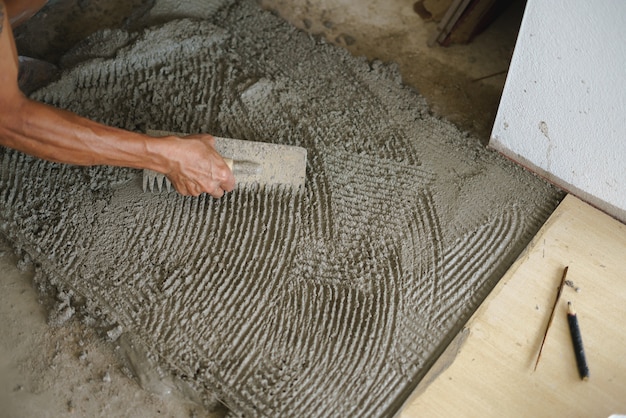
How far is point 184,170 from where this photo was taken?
1.87 meters

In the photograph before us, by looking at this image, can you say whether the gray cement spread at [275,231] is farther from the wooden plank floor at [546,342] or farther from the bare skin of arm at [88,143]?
the bare skin of arm at [88,143]

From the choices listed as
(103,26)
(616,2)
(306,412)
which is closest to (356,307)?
(306,412)

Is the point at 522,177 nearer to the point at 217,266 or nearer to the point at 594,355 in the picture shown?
the point at 594,355

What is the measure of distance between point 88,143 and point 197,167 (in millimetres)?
334

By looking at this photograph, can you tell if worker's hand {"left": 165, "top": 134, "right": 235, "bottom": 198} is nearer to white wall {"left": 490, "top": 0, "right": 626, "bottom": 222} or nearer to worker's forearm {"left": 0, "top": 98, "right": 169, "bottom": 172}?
worker's forearm {"left": 0, "top": 98, "right": 169, "bottom": 172}

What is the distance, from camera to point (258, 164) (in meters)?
2.08

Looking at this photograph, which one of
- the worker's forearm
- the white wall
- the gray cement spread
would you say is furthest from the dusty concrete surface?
the worker's forearm

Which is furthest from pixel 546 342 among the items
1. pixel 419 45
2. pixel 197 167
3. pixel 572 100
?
pixel 419 45

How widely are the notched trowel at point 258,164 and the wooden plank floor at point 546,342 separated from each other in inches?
32.3

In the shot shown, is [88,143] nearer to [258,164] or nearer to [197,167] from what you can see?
[197,167]

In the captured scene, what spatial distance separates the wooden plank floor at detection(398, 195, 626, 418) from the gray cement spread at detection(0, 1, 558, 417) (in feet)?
0.24

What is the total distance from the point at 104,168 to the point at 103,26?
3.21ft

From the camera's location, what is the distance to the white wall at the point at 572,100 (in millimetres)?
1754

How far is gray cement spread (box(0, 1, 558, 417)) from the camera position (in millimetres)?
1932
